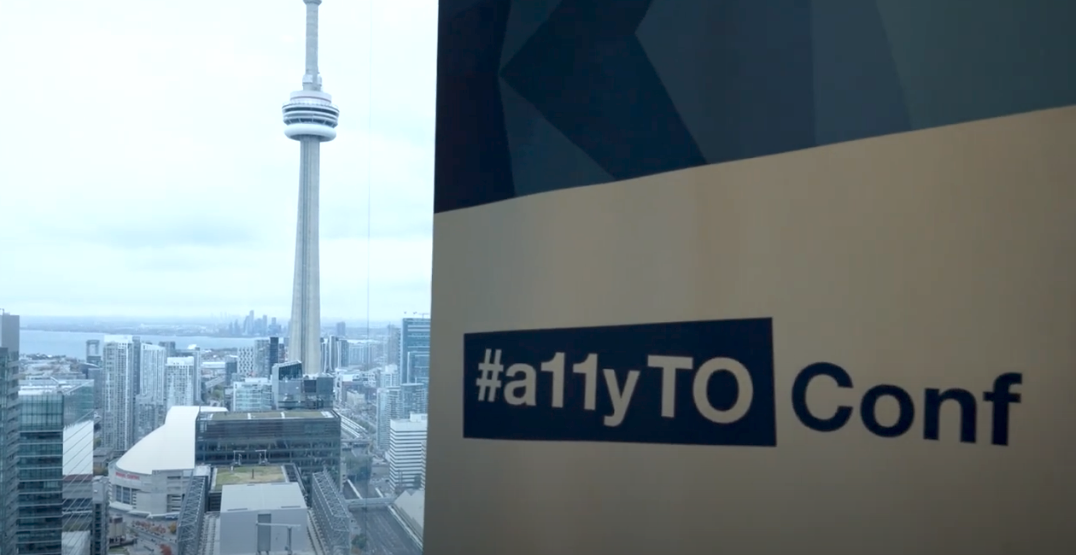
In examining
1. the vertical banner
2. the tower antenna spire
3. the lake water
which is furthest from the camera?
the tower antenna spire

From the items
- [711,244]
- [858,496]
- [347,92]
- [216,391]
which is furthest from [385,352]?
[858,496]

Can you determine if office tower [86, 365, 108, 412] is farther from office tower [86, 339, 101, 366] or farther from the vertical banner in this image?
the vertical banner

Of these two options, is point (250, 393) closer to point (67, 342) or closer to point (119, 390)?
point (119, 390)

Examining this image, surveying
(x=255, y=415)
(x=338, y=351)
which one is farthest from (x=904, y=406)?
(x=255, y=415)

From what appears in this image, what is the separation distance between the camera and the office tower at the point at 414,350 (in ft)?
6.47

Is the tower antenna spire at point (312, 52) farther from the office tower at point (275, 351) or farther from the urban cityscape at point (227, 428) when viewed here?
the office tower at point (275, 351)

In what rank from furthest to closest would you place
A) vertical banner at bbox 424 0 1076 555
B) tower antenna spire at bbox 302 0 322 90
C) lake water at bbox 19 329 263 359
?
tower antenna spire at bbox 302 0 322 90 → lake water at bbox 19 329 263 359 → vertical banner at bbox 424 0 1076 555

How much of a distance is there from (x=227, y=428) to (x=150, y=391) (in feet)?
0.66

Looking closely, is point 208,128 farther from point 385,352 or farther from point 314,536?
point 314,536

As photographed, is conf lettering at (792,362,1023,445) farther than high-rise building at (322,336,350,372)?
No

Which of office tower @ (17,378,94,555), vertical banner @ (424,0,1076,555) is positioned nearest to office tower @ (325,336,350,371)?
vertical banner @ (424,0,1076,555)

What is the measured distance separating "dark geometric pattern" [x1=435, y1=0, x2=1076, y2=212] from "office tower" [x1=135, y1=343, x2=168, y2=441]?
2.62 ft

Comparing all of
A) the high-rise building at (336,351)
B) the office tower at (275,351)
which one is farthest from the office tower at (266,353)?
the high-rise building at (336,351)

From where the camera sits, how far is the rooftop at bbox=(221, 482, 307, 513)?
200cm
